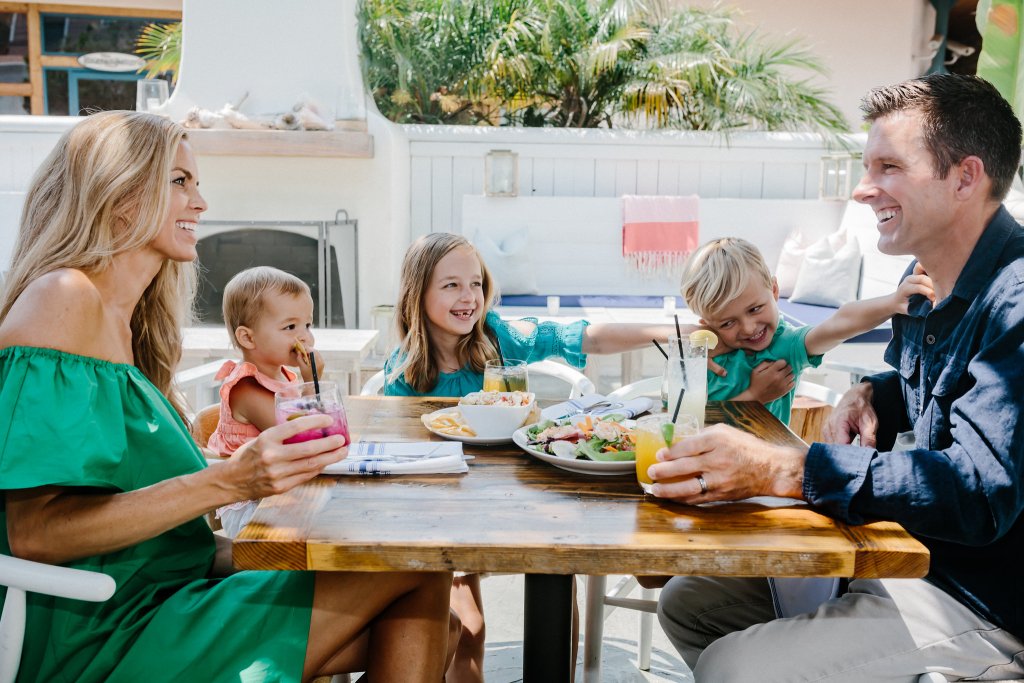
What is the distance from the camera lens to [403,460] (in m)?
1.47

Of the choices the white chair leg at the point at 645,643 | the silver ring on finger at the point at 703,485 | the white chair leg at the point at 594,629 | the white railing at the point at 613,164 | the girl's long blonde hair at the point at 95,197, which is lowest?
the white chair leg at the point at 645,643

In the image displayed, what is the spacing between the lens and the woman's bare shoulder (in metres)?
1.26

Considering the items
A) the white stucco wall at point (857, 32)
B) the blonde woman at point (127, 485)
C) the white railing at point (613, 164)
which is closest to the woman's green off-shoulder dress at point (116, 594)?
the blonde woman at point (127, 485)

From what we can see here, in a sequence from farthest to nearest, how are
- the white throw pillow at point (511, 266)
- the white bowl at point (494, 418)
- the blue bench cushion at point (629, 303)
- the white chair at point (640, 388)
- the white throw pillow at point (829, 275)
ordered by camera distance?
the white throw pillow at point (511, 266) → the white throw pillow at point (829, 275) → the blue bench cushion at point (629, 303) → the white chair at point (640, 388) → the white bowl at point (494, 418)

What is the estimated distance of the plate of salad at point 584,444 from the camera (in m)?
1.44

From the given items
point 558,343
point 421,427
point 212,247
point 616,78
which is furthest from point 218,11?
point 421,427

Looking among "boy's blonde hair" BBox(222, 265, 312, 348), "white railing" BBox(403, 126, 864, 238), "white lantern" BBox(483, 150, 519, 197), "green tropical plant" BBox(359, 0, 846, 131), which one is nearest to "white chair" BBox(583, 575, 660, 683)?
"boy's blonde hair" BBox(222, 265, 312, 348)

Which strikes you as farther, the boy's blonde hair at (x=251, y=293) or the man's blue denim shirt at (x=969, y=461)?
the boy's blonde hair at (x=251, y=293)

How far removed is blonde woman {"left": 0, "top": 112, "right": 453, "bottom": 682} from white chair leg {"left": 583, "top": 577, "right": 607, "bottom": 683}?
69 cm

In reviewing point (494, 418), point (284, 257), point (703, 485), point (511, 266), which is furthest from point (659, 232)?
point (703, 485)

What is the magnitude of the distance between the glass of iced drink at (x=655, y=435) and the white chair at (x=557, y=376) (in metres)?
0.93

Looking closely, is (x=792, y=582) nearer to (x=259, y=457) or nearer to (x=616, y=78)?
(x=259, y=457)

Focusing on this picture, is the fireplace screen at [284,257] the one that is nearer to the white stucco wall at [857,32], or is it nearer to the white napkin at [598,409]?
the white napkin at [598,409]

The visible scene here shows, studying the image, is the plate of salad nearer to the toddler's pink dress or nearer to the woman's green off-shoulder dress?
the woman's green off-shoulder dress
